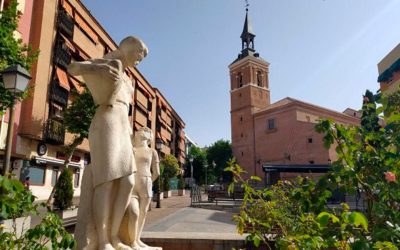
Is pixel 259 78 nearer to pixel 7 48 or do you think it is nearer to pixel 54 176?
pixel 54 176

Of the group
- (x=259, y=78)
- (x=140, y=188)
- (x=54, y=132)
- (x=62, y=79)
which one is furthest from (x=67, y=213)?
(x=259, y=78)

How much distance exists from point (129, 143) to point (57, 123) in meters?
20.5

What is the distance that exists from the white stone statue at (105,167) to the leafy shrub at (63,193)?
398 inches

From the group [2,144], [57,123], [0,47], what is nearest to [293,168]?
[57,123]

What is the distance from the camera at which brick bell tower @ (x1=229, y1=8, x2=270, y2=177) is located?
157ft

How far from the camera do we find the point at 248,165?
46844mm

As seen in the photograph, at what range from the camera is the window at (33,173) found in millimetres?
19203

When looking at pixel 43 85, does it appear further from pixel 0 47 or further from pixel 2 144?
pixel 0 47

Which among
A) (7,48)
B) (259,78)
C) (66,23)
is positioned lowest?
(7,48)

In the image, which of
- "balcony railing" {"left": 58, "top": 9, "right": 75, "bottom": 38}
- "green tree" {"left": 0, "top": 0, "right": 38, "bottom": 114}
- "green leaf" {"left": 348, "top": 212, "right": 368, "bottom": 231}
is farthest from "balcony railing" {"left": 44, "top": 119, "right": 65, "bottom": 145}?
"green leaf" {"left": 348, "top": 212, "right": 368, "bottom": 231}

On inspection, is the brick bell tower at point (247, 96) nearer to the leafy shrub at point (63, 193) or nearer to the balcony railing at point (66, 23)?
the balcony railing at point (66, 23)

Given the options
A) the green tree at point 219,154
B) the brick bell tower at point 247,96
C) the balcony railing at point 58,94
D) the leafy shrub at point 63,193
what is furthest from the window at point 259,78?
the leafy shrub at point 63,193

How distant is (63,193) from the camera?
12.0 m

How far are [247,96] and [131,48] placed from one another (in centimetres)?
4807
